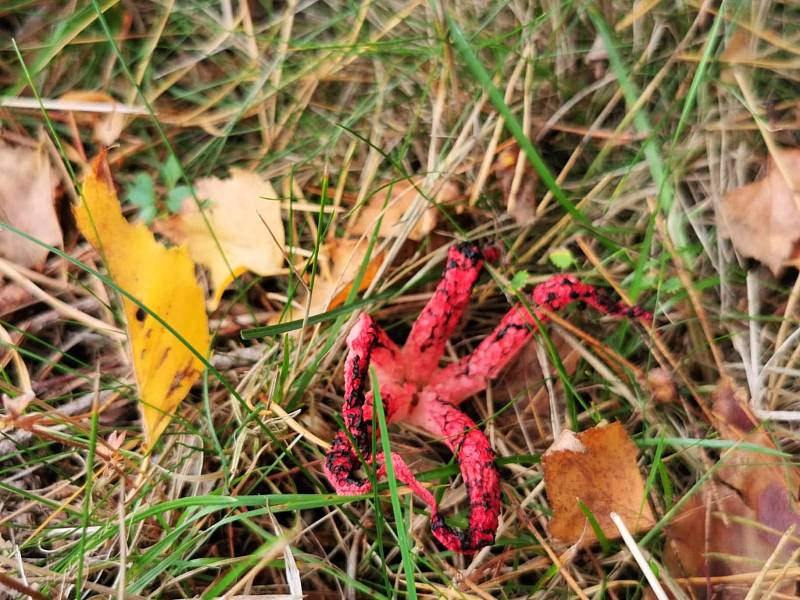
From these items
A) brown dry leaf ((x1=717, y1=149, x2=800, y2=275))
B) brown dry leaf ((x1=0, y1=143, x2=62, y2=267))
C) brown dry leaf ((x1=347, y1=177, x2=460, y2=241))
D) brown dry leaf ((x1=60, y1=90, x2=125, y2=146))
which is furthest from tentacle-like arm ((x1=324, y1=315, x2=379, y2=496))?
brown dry leaf ((x1=60, y1=90, x2=125, y2=146))

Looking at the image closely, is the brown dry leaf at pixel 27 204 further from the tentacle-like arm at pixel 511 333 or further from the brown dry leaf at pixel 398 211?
the tentacle-like arm at pixel 511 333

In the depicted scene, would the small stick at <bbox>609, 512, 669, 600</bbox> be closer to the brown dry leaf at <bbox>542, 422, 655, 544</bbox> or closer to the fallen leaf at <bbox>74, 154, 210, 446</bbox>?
the brown dry leaf at <bbox>542, 422, 655, 544</bbox>

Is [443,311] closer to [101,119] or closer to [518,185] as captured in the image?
[518,185]

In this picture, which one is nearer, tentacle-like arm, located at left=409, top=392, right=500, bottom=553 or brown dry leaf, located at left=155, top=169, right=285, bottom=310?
tentacle-like arm, located at left=409, top=392, right=500, bottom=553

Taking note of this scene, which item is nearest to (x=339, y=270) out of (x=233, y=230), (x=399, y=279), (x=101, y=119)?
(x=399, y=279)

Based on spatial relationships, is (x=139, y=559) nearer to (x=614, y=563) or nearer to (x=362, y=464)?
(x=362, y=464)

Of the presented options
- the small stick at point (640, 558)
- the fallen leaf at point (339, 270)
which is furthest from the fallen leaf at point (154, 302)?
the small stick at point (640, 558)

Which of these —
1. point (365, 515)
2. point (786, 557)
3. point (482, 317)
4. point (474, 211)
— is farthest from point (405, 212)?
point (786, 557)
